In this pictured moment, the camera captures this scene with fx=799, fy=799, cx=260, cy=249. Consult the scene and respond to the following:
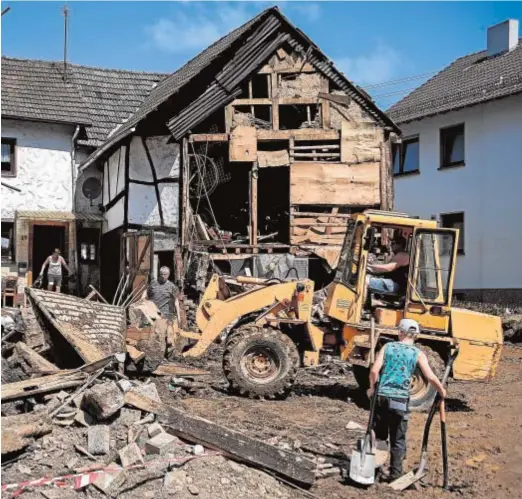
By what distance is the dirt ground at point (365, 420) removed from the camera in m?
7.95

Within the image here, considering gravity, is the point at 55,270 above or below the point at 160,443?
above

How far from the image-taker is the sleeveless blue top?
788 cm

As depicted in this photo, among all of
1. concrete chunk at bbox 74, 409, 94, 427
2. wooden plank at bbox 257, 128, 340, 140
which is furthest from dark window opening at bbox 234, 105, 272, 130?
concrete chunk at bbox 74, 409, 94, 427

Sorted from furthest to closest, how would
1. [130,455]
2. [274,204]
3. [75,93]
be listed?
[75,93], [274,204], [130,455]

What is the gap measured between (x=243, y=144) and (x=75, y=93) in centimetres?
883

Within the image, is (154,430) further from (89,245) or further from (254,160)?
(89,245)

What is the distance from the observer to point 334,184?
19672mm

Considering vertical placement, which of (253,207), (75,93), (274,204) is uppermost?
(75,93)

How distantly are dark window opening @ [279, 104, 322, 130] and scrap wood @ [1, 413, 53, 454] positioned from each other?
13392mm

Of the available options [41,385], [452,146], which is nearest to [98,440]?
[41,385]

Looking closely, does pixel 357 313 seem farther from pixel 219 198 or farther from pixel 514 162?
pixel 514 162

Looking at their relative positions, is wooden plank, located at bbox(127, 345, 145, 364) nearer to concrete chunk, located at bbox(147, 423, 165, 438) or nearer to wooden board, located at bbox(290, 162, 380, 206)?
concrete chunk, located at bbox(147, 423, 165, 438)

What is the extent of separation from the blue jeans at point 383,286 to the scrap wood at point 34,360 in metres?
Answer: 4.48

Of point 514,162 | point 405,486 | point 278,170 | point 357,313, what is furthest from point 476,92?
point 405,486
